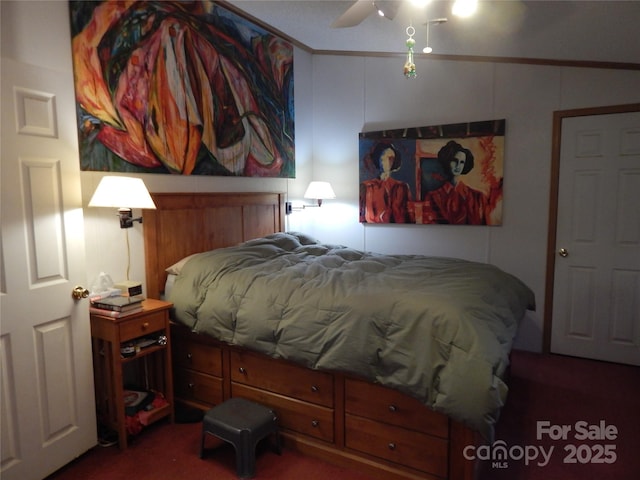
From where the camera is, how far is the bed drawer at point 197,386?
8.64 ft

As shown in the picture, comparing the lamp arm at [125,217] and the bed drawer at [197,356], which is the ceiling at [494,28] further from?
the bed drawer at [197,356]

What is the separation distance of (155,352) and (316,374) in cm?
110

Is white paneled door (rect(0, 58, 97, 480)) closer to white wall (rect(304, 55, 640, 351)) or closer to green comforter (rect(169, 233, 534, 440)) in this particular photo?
green comforter (rect(169, 233, 534, 440))

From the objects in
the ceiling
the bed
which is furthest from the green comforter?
the ceiling

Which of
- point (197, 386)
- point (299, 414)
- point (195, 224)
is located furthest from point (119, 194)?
point (299, 414)

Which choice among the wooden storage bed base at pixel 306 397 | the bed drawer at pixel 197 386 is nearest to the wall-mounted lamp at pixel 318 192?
the wooden storage bed base at pixel 306 397

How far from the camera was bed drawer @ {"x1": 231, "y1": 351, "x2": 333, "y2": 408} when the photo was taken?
7.34ft

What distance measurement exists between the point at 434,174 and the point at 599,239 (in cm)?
146

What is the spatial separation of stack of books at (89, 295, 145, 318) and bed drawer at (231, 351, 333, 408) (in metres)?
0.63

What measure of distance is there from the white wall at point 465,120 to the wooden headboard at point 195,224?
100cm

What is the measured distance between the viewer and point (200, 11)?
3.14 metres

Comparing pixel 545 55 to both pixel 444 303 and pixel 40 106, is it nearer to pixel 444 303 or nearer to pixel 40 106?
pixel 444 303

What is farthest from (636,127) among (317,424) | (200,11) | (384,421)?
(200,11)

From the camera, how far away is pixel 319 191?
13.7ft
